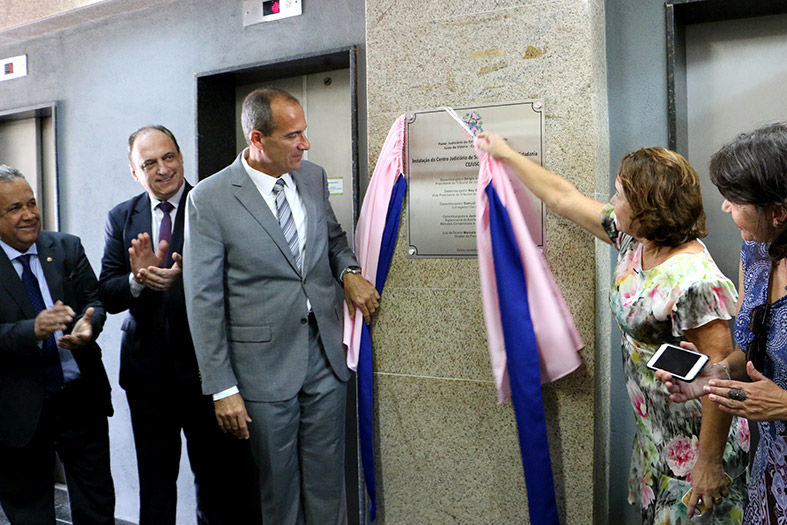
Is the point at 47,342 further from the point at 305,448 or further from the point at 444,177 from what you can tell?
the point at 444,177

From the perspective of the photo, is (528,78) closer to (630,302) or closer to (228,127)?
(630,302)

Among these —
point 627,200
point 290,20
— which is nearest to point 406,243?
point 627,200

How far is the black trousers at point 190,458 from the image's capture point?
107 inches

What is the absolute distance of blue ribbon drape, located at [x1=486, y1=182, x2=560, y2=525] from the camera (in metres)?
2.18

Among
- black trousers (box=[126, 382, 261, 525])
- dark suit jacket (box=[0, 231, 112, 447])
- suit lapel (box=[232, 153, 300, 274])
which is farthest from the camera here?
black trousers (box=[126, 382, 261, 525])

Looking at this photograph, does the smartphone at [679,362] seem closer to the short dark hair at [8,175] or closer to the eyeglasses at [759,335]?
the eyeglasses at [759,335]

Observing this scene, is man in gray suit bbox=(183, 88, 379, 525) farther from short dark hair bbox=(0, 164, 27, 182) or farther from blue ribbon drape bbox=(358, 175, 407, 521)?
short dark hair bbox=(0, 164, 27, 182)

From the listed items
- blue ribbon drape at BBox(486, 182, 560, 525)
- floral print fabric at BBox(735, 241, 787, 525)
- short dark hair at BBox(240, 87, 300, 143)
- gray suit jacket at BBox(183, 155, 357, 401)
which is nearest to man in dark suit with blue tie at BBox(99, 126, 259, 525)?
gray suit jacket at BBox(183, 155, 357, 401)

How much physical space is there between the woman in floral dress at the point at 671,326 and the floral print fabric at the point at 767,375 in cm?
8

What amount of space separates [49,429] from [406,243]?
62.3 inches

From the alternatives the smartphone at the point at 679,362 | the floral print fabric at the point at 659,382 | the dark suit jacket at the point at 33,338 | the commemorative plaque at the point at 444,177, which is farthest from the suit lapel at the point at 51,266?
the smartphone at the point at 679,362

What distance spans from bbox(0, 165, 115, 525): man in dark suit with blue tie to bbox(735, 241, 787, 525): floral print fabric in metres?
2.19

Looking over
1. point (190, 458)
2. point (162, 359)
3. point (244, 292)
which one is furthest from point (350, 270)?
point (190, 458)

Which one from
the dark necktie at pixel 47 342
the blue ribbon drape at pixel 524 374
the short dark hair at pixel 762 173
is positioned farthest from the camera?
the dark necktie at pixel 47 342
